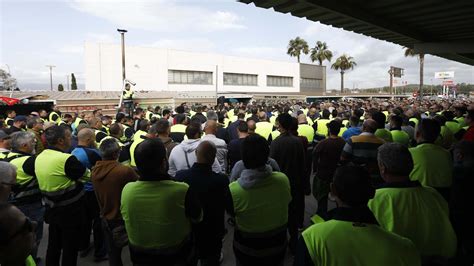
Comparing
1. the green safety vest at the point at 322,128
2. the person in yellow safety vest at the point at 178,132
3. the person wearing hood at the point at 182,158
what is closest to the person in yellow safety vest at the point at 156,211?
the person wearing hood at the point at 182,158

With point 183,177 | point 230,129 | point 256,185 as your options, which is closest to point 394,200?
point 256,185

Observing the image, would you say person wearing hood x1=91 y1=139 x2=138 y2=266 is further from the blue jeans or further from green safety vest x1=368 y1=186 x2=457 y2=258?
green safety vest x1=368 y1=186 x2=457 y2=258

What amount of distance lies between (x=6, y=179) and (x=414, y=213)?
332 centimetres

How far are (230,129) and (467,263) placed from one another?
192 inches

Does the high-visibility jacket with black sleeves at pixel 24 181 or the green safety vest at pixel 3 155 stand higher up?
the green safety vest at pixel 3 155

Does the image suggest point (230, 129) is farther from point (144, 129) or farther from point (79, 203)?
point (79, 203)

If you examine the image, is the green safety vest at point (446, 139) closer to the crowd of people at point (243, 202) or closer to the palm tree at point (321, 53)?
the crowd of people at point (243, 202)

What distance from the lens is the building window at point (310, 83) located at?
50812 mm

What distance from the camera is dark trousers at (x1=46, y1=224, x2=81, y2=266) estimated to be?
357 cm

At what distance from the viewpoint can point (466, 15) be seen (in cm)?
562

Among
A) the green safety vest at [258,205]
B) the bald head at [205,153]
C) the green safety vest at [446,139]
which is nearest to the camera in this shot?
the green safety vest at [258,205]

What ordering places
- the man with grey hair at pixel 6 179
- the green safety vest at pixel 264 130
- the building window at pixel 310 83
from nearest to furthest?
1. the man with grey hair at pixel 6 179
2. the green safety vest at pixel 264 130
3. the building window at pixel 310 83

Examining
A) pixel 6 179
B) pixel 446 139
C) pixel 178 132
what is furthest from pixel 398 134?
pixel 6 179

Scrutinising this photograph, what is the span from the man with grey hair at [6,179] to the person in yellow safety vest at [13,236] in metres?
1.38
